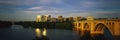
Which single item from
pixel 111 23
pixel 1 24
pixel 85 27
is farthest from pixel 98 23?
pixel 1 24

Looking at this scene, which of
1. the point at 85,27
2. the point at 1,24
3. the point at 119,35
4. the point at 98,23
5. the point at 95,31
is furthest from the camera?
the point at 1,24

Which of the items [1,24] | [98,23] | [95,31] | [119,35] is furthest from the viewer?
[1,24]

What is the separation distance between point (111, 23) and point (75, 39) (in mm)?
10247

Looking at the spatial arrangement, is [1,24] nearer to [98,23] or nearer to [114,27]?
[98,23]

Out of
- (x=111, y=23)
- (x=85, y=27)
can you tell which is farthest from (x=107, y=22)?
(x=85, y=27)

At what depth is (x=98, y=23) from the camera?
68.4m

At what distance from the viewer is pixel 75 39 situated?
2313 inches

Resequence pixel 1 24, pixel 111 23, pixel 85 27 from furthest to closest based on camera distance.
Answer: pixel 1 24, pixel 85 27, pixel 111 23

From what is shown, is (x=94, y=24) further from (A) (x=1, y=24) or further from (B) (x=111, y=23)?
(A) (x=1, y=24)

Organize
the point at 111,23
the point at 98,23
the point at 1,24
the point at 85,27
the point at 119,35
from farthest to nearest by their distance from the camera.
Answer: the point at 1,24 → the point at 85,27 → the point at 98,23 → the point at 111,23 → the point at 119,35

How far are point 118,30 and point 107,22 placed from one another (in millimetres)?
5556

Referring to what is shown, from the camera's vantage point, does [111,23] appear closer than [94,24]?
Yes

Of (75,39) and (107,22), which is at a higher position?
(107,22)

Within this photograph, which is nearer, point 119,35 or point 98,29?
point 119,35
